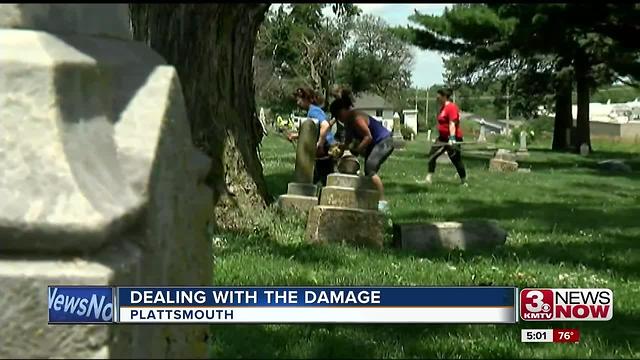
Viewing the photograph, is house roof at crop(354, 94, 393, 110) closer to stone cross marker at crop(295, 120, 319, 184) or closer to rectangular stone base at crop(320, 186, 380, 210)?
stone cross marker at crop(295, 120, 319, 184)

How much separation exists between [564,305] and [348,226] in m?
3.83

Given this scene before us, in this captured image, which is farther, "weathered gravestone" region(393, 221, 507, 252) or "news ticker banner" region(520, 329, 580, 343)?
"weathered gravestone" region(393, 221, 507, 252)

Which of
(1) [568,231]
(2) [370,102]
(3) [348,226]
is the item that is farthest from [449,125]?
(2) [370,102]

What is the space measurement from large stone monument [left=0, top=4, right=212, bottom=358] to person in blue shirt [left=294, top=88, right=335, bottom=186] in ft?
32.6

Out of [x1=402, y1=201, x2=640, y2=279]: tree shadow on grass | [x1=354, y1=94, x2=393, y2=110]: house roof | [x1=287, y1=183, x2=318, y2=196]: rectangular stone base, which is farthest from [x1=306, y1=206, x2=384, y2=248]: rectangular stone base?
[x1=354, y1=94, x2=393, y2=110]: house roof

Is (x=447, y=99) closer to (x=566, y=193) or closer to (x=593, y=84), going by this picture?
(x=566, y=193)

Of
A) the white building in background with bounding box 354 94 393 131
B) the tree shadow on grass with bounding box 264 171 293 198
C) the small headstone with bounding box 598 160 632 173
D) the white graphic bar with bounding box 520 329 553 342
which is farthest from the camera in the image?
the white building in background with bounding box 354 94 393 131

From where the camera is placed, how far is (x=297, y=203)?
33.9 feet

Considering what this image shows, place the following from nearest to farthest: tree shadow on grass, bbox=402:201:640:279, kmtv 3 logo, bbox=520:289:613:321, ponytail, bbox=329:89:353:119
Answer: kmtv 3 logo, bbox=520:289:613:321, tree shadow on grass, bbox=402:201:640:279, ponytail, bbox=329:89:353:119

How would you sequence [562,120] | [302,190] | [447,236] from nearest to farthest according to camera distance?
1. [447,236]
2. [302,190]
3. [562,120]

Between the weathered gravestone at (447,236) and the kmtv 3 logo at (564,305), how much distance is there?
295cm

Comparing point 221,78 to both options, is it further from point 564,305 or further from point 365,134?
point 564,305

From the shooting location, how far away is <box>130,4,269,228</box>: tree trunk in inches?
309

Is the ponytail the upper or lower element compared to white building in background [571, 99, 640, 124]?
upper
